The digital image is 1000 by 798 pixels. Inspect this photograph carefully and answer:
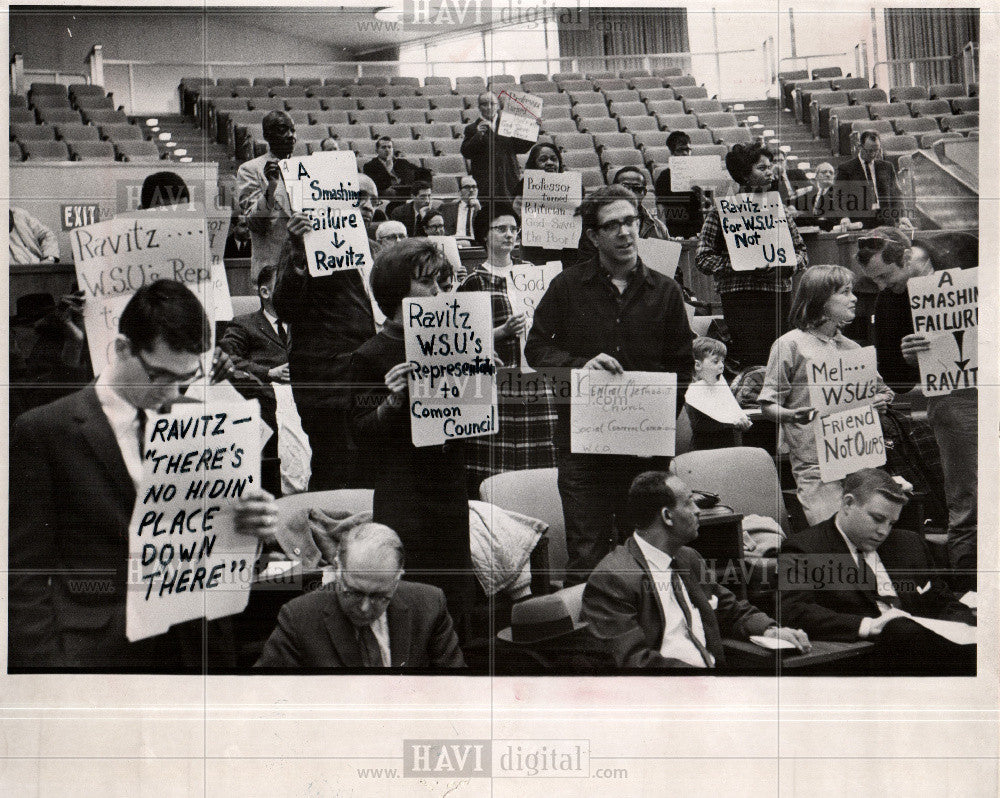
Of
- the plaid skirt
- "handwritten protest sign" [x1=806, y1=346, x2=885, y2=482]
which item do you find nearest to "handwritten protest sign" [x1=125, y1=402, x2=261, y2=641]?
the plaid skirt

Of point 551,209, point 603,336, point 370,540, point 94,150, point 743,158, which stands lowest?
point 370,540

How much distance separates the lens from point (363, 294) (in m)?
3.28

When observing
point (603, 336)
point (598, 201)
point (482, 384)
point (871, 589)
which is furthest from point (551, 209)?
point (871, 589)

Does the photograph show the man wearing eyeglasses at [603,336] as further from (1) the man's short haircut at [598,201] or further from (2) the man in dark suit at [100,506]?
(2) the man in dark suit at [100,506]

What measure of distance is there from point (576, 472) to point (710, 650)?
0.62 metres

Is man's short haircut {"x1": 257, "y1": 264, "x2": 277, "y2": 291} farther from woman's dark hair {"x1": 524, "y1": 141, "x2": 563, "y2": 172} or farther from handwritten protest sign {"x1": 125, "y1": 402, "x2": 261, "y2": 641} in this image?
woman's dark hair {"x1": 524, "y1": 141, "x2": 563, "y2": 172}

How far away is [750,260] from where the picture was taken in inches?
130

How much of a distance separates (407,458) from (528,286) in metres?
0.58

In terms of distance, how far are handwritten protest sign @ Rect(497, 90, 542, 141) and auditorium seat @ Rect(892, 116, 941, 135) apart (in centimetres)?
101

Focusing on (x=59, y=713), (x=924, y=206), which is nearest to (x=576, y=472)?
(x=924, y=206)

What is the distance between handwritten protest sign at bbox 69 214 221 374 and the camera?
3.20m

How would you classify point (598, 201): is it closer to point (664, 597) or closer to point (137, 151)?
point (664, 597)

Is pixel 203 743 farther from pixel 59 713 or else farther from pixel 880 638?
pixel 880 638

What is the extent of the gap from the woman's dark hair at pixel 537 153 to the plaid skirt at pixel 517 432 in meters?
0.57
